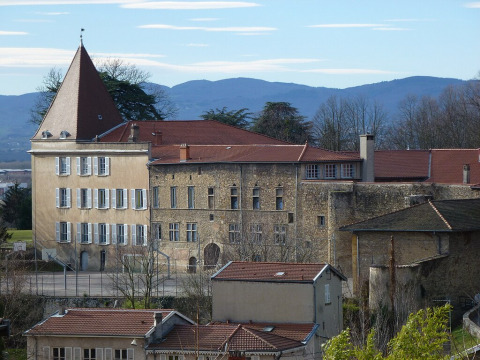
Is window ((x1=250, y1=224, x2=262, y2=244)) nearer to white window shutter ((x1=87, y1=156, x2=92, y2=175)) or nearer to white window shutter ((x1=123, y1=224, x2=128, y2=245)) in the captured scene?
white window shutter ((x1=123, y1=224, x2=128, y2=245))

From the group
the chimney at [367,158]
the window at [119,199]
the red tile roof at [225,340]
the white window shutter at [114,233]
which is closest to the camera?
the red tile roof at [225,340]

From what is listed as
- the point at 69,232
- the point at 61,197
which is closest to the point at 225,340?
the point at 69,232

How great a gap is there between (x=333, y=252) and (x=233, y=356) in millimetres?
18140

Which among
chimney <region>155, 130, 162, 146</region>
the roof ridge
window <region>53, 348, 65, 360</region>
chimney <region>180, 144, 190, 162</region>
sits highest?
chimney <region>155, 130, 162, 146</region>

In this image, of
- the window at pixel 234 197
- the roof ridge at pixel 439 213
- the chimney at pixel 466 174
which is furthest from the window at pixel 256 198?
the roof ridge at pixel 439 213

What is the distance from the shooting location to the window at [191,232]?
200 ft

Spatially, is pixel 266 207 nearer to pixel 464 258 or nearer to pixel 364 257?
pixel 364 257

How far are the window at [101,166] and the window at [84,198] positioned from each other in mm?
1182

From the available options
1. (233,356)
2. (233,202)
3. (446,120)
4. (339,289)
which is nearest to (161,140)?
(233,202)

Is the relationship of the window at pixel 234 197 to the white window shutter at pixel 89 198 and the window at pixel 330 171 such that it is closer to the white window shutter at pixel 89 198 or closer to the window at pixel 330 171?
the window at pixel 330 171

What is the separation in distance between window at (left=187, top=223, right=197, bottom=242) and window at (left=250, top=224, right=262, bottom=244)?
3.51m

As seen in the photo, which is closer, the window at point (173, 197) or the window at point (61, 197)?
the window at point (173, 197)

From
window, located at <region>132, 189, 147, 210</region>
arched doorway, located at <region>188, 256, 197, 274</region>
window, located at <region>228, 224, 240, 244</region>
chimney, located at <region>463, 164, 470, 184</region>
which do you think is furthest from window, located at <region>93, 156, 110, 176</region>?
chimney, located at <region>463, 164, 470, 184</region>

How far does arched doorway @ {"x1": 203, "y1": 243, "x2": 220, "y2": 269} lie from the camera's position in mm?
59469
